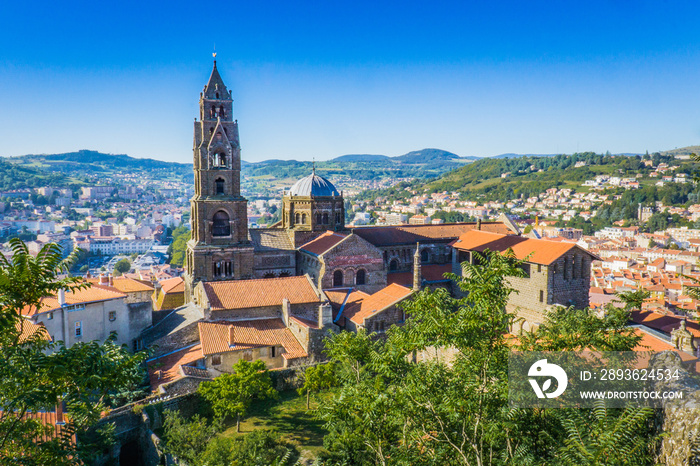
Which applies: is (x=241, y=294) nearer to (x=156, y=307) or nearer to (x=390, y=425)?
(x=156, y=307)

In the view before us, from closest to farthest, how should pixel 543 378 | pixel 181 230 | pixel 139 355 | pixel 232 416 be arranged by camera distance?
pixel 139 355, pixel 543 378, pixel 232 416, pixel 181 230

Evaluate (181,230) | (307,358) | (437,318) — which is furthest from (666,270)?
(181,230)

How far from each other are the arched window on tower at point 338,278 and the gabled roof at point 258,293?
126 inches

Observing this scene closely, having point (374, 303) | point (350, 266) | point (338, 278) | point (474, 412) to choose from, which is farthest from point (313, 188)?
point (474, 412)

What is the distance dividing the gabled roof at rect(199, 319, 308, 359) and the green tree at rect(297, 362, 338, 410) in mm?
3166

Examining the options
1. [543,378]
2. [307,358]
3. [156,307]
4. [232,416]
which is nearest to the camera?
[543,378]

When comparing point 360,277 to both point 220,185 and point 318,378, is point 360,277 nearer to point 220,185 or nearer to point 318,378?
point 318,378

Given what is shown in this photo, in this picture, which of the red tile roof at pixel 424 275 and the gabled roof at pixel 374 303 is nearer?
the gabled roof at pixel 374 303

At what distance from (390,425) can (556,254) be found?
85.4ft

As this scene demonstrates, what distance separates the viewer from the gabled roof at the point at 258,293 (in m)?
33.3

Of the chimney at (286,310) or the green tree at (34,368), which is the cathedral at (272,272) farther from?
the green tree at (34,368)

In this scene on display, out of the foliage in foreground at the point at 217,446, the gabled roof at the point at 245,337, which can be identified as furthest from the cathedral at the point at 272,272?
the foliage in foreground at the point at 217,446

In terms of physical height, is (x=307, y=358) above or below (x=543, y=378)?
below

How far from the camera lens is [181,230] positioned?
181000 millimetres
